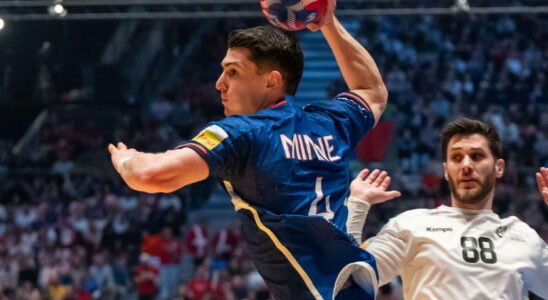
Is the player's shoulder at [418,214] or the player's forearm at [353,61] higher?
the player's forearm at [353,61]

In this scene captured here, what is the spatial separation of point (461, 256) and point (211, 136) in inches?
74.4

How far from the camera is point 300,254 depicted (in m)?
Answer: 2.92

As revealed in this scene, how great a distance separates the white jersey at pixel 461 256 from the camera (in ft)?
13.2

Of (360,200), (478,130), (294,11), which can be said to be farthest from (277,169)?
(478,130)

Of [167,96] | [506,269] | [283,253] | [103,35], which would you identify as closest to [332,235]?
[283,253]

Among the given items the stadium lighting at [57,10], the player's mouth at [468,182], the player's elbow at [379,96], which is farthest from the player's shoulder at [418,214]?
the stadium lighting at [57,10]

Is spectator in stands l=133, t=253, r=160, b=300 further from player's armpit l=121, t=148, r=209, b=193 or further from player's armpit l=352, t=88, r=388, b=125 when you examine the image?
player's armpit l=121, t=148, r=209, b=193

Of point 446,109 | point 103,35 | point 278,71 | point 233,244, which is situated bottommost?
point 233,244

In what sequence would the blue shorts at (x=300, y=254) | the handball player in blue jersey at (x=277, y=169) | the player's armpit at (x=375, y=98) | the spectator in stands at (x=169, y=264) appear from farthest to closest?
the spectator in stands at (x=169, y=264) → the player's armpit at (x=375, y=98) → the blue shorts at (x=300, y=254) → the handball player in blue jersey at (x=277, y=169)

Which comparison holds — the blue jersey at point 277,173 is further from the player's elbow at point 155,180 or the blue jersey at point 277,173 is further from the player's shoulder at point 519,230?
the player's shoulder at point 519,230

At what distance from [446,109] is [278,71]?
44.7 feet

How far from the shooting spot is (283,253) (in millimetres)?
2926

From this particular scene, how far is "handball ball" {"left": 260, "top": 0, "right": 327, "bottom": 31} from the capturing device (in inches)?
132

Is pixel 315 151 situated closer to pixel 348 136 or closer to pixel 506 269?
pixel 348 136
